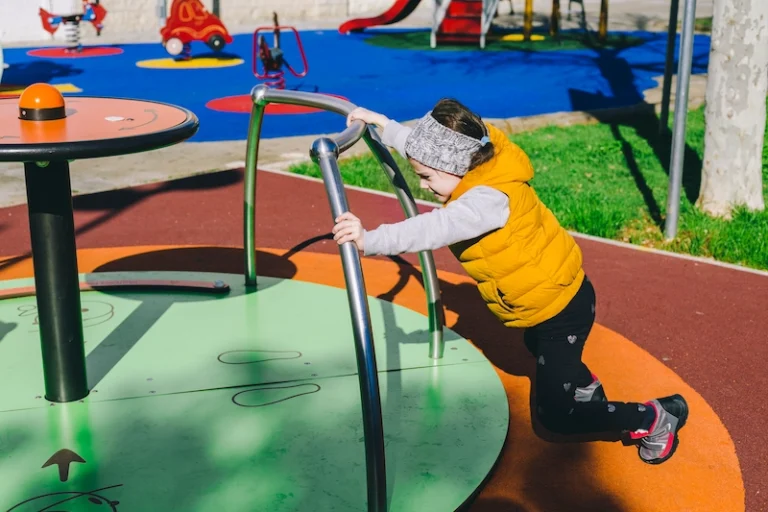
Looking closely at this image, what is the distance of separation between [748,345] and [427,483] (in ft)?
6.82

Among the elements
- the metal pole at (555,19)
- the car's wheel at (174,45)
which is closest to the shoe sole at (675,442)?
the car's wheel at (174,45)

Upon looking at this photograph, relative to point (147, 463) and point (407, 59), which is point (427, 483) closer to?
point (147, 463)

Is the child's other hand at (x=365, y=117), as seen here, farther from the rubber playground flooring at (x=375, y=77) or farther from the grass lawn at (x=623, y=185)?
the rubber playground flooring at (x=375, y=77)

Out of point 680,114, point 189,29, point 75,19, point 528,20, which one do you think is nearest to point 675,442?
point 680,114

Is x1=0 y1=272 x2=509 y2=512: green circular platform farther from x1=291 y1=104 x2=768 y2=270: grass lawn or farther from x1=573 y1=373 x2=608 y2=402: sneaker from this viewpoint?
x1=291 y1=104 x2=768 y2=270: grass lawn

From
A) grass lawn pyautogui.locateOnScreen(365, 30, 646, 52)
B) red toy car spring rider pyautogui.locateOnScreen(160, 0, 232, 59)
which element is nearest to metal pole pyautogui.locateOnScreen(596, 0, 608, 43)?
grass lawn pyautogui.locateOnScreen(365, 30, 646, 52)

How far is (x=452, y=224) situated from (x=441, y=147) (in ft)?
0.83

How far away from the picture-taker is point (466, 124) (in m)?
2.93

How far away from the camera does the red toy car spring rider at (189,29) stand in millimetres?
16094

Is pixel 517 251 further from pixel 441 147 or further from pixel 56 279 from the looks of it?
Answer: pixel 56 279

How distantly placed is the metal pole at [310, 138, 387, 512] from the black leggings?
871 mm

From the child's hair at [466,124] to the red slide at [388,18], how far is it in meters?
17.7

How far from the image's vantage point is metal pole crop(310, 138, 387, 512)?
235 centimetres

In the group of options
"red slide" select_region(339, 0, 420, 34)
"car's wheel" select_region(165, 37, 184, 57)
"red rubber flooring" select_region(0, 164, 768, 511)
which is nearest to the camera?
"red rubber flooring" select_region(0, 164, 768, 511)
